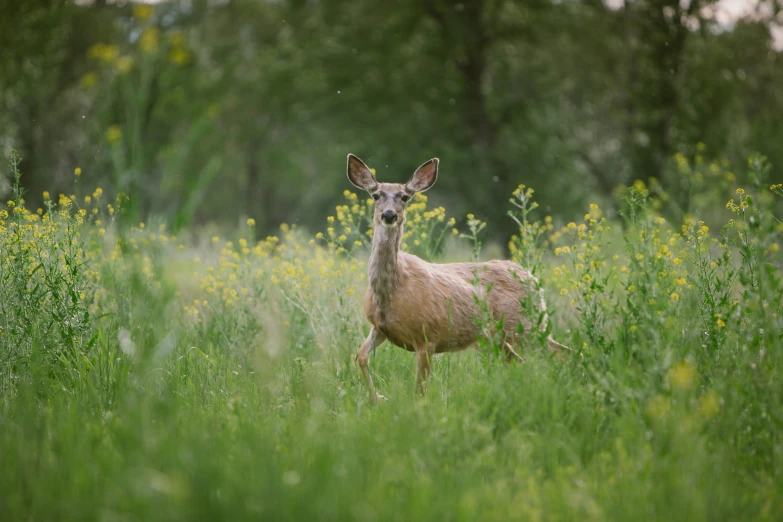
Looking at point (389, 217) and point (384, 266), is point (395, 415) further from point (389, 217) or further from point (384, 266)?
point (389, 217)

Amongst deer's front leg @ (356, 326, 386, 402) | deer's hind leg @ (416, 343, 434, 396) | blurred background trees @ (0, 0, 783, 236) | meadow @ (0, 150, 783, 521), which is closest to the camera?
meadow @ (0, 150, 783, 521)

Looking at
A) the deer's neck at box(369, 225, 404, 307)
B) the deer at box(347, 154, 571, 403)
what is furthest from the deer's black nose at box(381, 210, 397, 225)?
the deer's neck at box(369, 225, 404, 307)

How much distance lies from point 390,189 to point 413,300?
1.06 meters

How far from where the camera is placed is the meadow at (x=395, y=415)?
3.49 meters

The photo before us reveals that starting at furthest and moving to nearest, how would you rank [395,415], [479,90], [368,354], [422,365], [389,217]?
[479,90] < [389,217] < [368,354] < [422,365] < [395,415]

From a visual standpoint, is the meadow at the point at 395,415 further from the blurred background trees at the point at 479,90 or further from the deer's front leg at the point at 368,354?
the blurred background trees at the point at 479,90

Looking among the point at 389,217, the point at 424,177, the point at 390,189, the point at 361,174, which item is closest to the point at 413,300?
the point at 389,217

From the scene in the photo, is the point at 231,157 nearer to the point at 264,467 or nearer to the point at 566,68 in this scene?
the point at 566,68

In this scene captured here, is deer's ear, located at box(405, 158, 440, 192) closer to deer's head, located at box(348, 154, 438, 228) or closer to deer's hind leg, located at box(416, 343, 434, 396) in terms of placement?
deer's head, located at box(348, 154, 438, 228)

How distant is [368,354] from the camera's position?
6.09 metres

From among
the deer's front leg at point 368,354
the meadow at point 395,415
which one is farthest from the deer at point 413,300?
the meadow at point 395,415

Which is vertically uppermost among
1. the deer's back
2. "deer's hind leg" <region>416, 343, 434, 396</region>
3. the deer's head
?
the deer's head

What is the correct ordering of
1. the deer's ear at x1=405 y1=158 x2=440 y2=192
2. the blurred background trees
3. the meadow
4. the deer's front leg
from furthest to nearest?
the blurred background trees
the deer's ear at x1=405 y1=158 x2=440 y2=192
the deer's front leg
the meadow

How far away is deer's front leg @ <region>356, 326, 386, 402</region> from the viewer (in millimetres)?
5527
